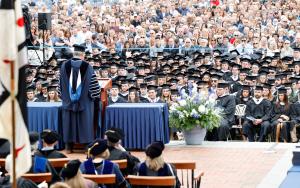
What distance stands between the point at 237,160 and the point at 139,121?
6.76ft

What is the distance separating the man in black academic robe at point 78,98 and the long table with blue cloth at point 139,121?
53cm

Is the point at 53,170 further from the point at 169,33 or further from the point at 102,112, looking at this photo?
the point at 169,33

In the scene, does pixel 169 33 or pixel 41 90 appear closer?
pixel 41 90

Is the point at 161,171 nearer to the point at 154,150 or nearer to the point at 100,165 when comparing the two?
the point at 154,150

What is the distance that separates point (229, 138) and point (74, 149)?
4.36m

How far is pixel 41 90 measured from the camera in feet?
67.9

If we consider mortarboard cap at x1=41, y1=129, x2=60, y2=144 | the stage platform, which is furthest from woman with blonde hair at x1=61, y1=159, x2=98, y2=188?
the stage platform

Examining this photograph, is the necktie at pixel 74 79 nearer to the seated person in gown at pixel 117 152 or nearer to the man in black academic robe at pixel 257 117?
the seated person in gown at pixel 117 152

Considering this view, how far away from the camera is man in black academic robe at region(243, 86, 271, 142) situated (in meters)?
18.3

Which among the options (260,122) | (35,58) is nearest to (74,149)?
(260,122)

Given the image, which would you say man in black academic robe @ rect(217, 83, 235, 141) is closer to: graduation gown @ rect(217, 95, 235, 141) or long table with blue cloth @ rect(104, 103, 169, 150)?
graduation gown @ rect(217, 95, 235, 141)

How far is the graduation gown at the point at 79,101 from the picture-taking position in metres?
15.3

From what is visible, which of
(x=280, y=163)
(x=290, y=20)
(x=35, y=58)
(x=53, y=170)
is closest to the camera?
(x=53, y=170)

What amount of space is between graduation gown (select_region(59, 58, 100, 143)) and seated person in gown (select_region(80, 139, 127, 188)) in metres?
4.79
